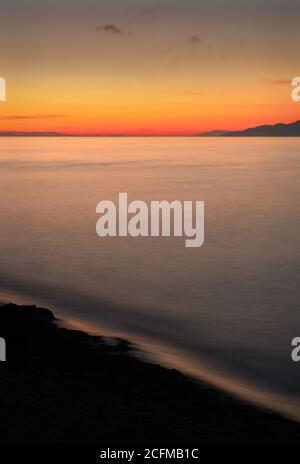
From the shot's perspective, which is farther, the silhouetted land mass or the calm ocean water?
the calm ocean water

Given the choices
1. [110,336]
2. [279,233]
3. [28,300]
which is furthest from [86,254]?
[110,336]

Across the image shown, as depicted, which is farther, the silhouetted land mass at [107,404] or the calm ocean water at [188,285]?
the calm ocean water at [188,285]

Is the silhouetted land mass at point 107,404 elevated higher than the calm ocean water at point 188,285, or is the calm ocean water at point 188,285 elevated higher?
the calm ocean water at point 188,285

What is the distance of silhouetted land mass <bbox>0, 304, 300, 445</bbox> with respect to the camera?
8.07m

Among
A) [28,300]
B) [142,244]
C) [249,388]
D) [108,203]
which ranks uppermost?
[108,203]

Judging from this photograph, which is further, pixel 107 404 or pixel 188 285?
pixel 188 285

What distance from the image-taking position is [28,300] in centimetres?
1686

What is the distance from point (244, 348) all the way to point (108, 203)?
29.9m

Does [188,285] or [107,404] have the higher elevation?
[188,285]

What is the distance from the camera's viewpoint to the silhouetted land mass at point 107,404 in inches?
318

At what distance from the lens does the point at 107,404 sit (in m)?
8.88

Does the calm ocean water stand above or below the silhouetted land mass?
above

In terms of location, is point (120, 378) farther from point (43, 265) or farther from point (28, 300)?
point (43, 265)

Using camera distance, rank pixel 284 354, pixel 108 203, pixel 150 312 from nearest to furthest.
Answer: pixel 284 354, pixel 150 312, pixel 108 203
